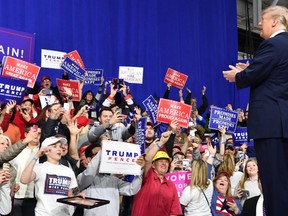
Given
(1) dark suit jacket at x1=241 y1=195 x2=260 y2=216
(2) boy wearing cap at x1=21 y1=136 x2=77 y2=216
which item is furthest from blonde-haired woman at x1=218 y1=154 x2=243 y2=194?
(2) boy wearing cap at x1=21 y1=136 x2=77 y2=216

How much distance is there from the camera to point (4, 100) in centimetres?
604

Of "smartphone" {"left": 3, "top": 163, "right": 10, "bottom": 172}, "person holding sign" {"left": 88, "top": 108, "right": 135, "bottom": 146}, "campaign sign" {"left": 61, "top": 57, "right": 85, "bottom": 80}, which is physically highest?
"campaign sign" {"left": 61, "top": 57, "right": 85, "bottom": 80}

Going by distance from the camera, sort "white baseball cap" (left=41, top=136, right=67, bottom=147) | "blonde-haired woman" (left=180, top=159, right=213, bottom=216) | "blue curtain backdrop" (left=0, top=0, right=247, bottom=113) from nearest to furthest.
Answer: "white baseball cap" (left=41, top=136, right=67, bottom=147)
"blonde-haired woman" (left=180, top=159, right=213, bottom=216)
"blue curtain backdrop" (left=0, top=0, right=247, bottom=113)

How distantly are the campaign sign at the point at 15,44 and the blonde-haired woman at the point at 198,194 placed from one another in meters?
3.16

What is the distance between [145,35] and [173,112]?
5.04 m

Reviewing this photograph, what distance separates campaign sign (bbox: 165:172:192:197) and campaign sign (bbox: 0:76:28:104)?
2.07 m

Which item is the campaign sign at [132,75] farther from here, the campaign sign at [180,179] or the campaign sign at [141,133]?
the campaign sign at [141,133]

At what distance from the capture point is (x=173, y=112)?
7047 millimetres

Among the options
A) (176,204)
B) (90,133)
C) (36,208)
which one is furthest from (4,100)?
(176,204)

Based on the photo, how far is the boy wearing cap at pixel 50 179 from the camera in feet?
14.4

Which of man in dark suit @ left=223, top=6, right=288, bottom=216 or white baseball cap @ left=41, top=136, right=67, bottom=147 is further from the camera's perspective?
white baseball cap @ left=41, top=136, right=67, bottom=147

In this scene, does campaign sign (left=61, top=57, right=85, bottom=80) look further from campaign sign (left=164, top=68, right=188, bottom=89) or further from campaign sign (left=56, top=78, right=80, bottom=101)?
campaign sign (left=164, top=68, right=188, bottom=89)

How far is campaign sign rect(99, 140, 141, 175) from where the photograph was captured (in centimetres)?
460

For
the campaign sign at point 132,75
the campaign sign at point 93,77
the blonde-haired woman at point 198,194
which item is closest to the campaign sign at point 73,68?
the campaign sign at point 93,77
